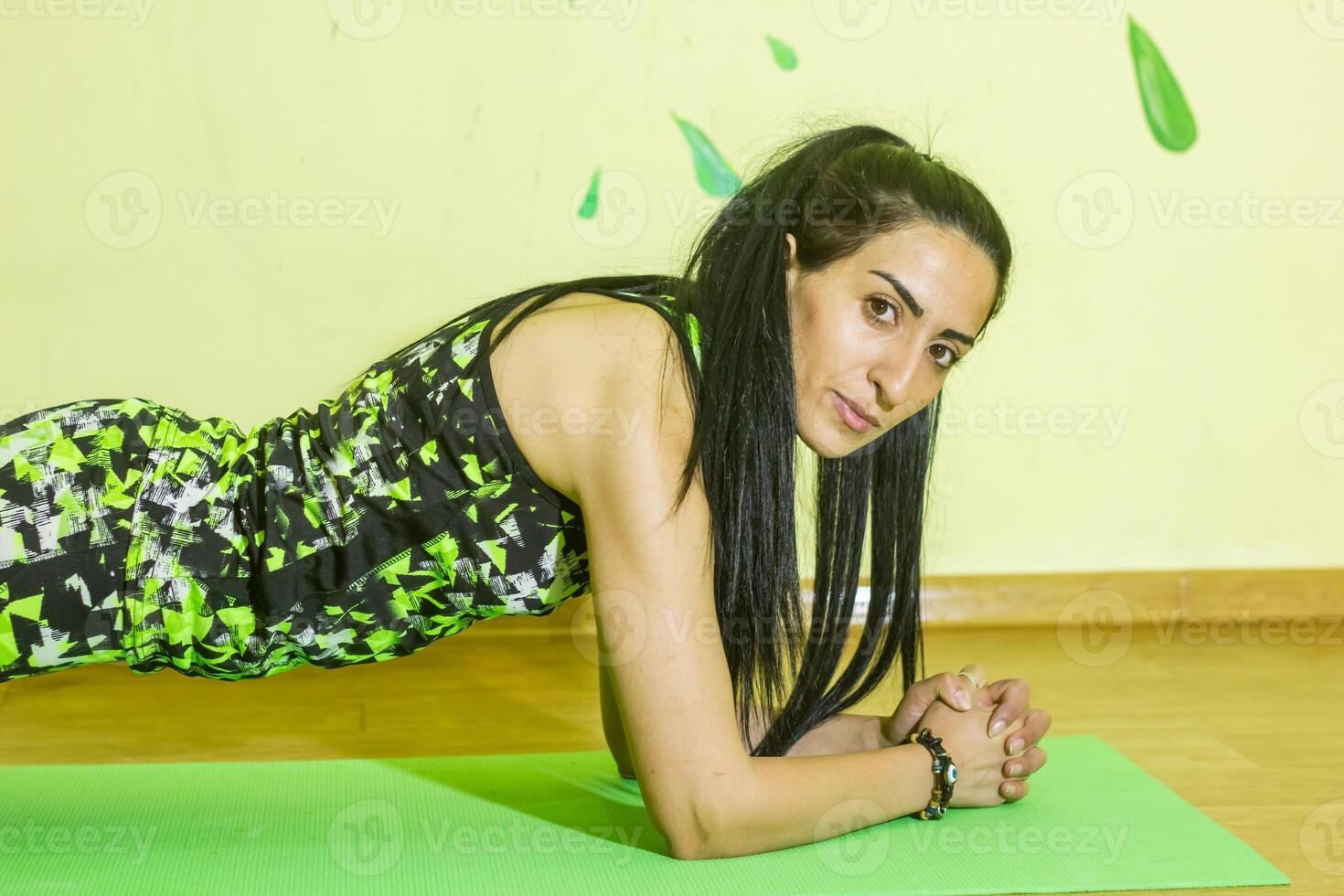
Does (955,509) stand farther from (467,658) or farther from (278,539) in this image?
(278,539)

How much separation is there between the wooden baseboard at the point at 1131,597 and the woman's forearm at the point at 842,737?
2.97ft

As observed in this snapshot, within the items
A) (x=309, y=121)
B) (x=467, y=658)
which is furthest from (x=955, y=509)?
(x=309, y=121)

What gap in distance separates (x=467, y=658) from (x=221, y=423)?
967mm

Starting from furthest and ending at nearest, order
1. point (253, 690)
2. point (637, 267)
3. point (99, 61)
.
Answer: point (637, 267) → point (99, 61) → point (253, 690)

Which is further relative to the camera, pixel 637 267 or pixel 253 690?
pixel 637 267

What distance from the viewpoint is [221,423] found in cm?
134

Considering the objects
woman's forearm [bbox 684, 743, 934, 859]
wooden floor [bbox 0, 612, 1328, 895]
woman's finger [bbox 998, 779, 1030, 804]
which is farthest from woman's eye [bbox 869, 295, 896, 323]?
wooden floor [bbox 0, 612, 1328, 895]

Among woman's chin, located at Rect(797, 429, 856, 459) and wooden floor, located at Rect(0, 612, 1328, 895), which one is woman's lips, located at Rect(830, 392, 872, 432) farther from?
wooden floor, located at Rect(0, 612, 1328, 895)

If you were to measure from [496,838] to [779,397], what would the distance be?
1.74ft

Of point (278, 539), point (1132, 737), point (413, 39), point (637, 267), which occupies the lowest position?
point (1132, 737)

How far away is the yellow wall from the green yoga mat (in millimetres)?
889

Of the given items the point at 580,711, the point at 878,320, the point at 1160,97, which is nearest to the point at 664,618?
the point at 878,320

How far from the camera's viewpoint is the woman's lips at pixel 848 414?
1.27 m

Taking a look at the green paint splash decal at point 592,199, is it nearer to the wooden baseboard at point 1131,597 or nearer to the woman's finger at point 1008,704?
the wooden baseboard at point 1131,597
